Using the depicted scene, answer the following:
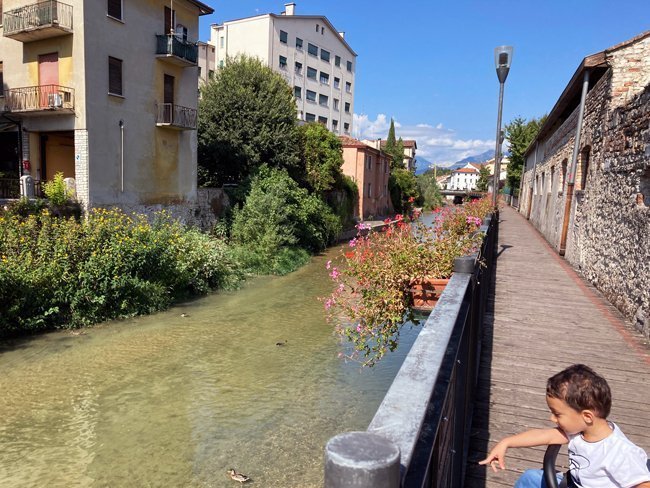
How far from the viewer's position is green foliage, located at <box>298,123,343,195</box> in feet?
→ 82.6

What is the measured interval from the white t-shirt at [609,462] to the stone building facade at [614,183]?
438 centimetres

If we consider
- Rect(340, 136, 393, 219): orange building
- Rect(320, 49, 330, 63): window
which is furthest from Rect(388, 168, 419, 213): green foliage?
Rect(320, 49, 330, 63): window

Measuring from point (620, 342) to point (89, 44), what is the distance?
16.4 metres

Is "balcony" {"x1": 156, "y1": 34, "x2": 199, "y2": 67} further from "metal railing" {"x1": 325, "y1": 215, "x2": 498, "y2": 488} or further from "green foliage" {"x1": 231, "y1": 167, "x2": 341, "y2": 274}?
"metal railing" {"x1": 325, "y1": 215, "x2": 498, "y2": 488}

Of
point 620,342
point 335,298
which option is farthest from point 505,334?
point 335,298

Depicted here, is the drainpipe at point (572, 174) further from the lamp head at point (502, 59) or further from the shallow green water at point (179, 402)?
the shallow green water at point (179, 402)

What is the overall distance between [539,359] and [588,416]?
300 centimetres

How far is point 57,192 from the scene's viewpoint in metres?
14.4

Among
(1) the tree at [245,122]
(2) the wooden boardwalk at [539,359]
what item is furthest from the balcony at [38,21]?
(2) the wooden boardwalk at [539,359]

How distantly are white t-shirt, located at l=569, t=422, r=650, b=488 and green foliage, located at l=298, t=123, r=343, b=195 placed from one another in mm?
23658

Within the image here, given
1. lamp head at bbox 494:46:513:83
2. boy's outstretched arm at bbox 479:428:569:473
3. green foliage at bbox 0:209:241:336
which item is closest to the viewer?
boy's outstretched arm at bbox 479:428:569:473

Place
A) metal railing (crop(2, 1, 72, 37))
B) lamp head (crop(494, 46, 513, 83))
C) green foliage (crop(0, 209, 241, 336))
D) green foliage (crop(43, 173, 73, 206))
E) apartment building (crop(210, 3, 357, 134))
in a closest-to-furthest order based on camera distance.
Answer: green foliage (crop(0, 209, 241, 336)) → lamp head (crop(494, 46, 513, 83)) → green foliage (crop(43, 173, 73, 206)) → metal railing (crop(2, 1, 72, 37)) → apartment building (crop(210, 3, 357, 134))

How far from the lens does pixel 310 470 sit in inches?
237

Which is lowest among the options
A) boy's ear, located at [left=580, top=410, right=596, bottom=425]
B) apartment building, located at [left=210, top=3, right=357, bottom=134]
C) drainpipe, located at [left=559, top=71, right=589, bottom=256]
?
boy's ear, located at [left=580, top=410, right=596, bottom=425]
